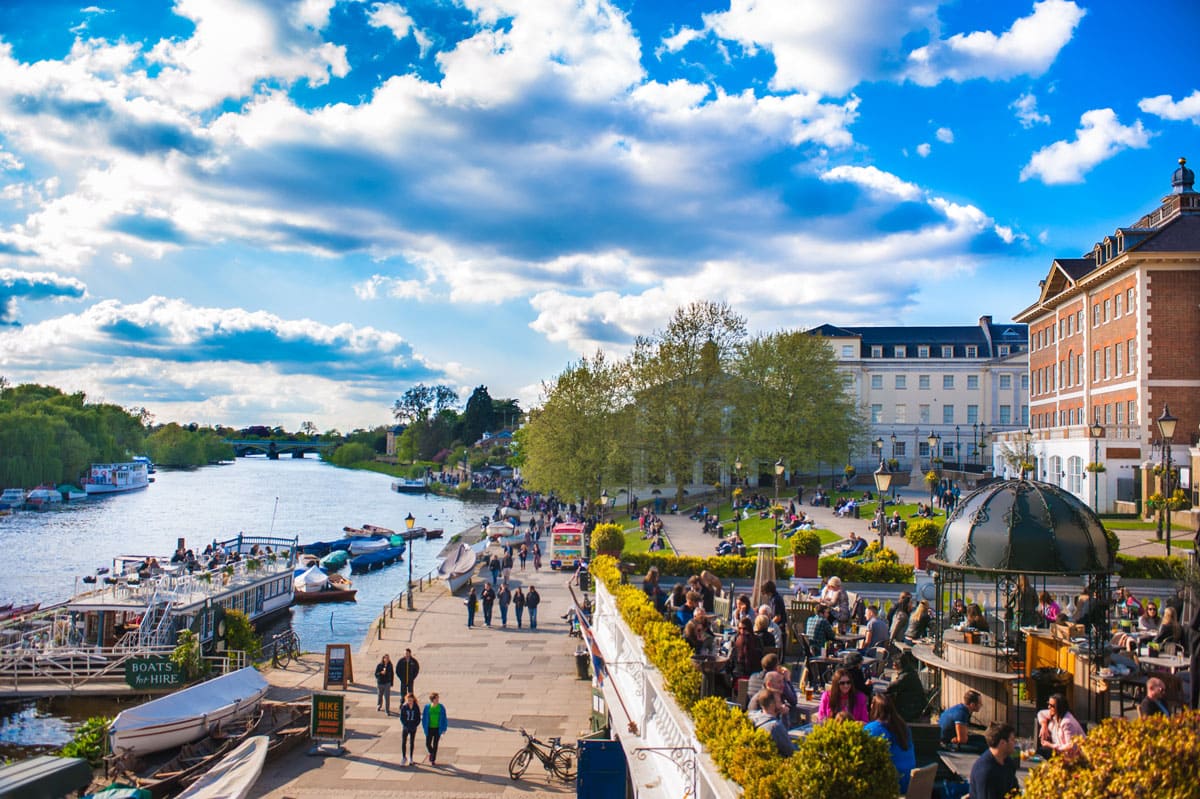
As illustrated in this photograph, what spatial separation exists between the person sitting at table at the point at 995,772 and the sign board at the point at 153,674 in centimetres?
2682

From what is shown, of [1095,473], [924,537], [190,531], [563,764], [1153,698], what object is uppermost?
[1095,473]

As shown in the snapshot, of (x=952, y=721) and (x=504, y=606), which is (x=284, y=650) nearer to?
(x=504, y=606)

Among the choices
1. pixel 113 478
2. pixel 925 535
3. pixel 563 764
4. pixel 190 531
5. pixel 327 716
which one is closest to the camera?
pixel 563 764

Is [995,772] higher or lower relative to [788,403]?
lower

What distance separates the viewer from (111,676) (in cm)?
2914

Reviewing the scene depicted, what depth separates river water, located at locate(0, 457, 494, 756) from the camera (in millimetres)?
28312

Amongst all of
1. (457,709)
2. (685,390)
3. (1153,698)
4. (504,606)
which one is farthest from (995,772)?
(685,390)

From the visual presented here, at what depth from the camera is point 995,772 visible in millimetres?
7305

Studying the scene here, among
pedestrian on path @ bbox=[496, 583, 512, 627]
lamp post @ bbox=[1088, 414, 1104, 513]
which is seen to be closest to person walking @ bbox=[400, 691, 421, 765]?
pedestrian on path @ bbox=[496, 583, 512, 627]

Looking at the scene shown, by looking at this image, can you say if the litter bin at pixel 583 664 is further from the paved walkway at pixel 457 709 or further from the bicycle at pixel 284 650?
the bicycle at pixel 284 650

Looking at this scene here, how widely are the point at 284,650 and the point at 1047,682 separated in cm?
2819

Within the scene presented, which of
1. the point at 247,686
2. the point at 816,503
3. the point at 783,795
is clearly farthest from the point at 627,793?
the point at 816,503

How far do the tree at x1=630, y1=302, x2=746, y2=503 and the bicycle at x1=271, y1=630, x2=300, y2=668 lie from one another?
36705mm

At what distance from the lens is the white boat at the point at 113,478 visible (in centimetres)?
13138
